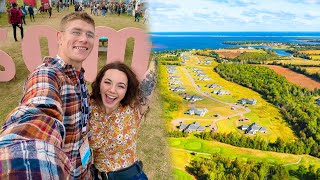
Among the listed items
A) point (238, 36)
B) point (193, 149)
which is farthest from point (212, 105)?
point (238, 36)

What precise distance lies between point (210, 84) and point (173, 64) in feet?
0.82

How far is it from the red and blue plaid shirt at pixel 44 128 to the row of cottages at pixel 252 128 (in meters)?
1.00

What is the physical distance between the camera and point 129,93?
1.86 metres

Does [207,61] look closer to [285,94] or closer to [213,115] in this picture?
[213,115]

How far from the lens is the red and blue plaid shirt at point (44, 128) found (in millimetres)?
518

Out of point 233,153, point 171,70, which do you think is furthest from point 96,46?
point 233,153

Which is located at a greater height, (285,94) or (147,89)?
(285,94)

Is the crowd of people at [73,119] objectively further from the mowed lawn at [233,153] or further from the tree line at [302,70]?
the tree line at [302,70]

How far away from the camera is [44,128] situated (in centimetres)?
65

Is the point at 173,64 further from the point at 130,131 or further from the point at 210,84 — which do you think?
the point at 130,131

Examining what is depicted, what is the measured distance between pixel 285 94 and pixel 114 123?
0.93 meters

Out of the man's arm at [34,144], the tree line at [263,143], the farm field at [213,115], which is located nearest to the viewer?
the man's arm at [34,144]

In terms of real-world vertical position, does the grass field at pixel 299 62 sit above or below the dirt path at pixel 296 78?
above

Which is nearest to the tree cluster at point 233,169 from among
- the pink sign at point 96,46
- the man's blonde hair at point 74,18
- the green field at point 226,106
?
the green field at point 226,106
